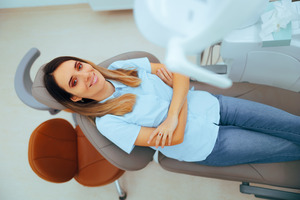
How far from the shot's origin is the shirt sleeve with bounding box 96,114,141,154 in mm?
938

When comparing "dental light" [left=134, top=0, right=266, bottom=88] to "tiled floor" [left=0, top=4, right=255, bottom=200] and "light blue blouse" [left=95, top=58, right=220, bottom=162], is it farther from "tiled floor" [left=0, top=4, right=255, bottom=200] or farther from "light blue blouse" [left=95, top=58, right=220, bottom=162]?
"tiled floor" [left=0, top=4, right=255, bottom=200]

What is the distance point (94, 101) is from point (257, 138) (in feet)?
2.84

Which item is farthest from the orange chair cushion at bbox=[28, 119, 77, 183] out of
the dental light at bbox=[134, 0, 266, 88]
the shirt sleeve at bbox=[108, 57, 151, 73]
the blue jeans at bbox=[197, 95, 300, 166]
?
the dental light at bbox=[134, 0, 266, 88]

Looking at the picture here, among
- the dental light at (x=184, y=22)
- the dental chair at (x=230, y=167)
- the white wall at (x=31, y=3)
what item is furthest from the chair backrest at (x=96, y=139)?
the white wall at (x=31, y=3)

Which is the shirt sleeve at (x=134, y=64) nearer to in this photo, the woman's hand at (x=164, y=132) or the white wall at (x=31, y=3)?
the woman's hand at (x=164, y=132)

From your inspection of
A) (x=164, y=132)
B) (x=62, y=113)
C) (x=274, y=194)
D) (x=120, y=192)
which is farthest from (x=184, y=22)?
(x=62, y=113)

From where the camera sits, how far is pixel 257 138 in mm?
1069

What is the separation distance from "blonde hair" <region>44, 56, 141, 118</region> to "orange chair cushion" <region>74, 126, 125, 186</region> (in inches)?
17.8

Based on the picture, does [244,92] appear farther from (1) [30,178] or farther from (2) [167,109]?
(1) [30,178]

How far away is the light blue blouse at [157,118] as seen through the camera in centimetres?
95

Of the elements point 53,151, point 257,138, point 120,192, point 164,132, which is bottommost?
point 120,192

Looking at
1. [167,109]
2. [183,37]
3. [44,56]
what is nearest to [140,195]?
[167,109]

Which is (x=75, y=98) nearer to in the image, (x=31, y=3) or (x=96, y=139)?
(x=96, y=139)

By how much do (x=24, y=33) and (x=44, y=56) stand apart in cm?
50
